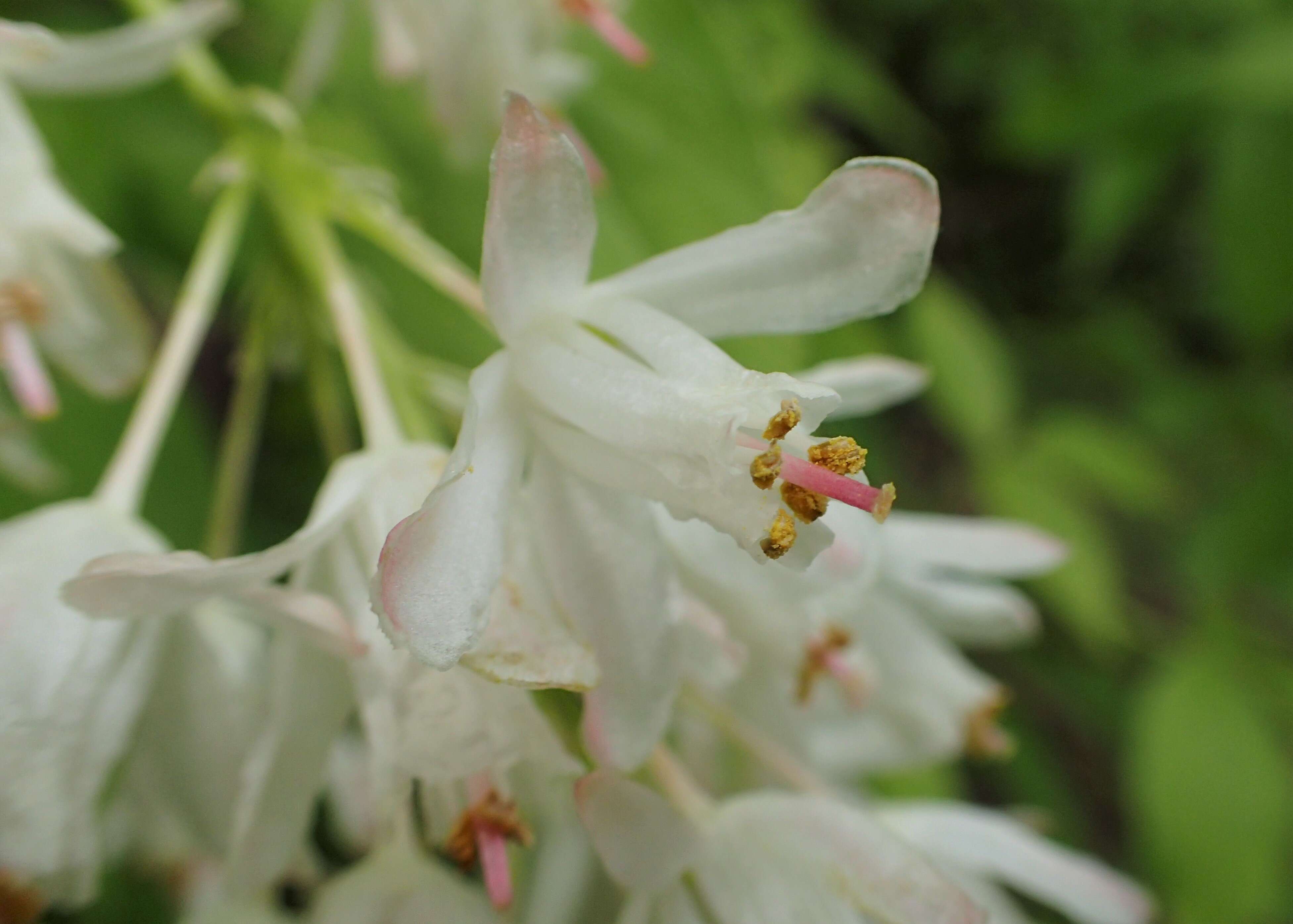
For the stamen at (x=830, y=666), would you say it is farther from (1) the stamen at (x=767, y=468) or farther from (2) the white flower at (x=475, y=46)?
(2) the white flower at (x=475, y=46)

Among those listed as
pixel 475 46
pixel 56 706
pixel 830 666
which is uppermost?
pixel 475 46

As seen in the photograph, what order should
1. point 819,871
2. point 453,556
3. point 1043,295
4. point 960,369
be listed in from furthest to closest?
→ point 1043,295 → point 960,369 → point 819,871 → point 453,556

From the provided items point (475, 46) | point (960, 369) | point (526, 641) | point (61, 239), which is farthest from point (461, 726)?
point (960, 369)

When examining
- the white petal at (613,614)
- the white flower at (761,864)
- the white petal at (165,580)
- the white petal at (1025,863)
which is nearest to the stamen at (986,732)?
the white petal at (1025,863)

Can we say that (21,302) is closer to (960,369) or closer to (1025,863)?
(1025,863)

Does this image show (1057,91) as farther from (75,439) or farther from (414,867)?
(414,867)

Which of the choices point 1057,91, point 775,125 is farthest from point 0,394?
point 1057,91

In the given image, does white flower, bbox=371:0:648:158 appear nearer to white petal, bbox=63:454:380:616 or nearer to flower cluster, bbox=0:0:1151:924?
flower cluster, bbox=0:0:1151:924

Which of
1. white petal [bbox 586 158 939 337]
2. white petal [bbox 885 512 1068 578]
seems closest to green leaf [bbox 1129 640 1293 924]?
white petal [bbox 885 512 1068 578]
